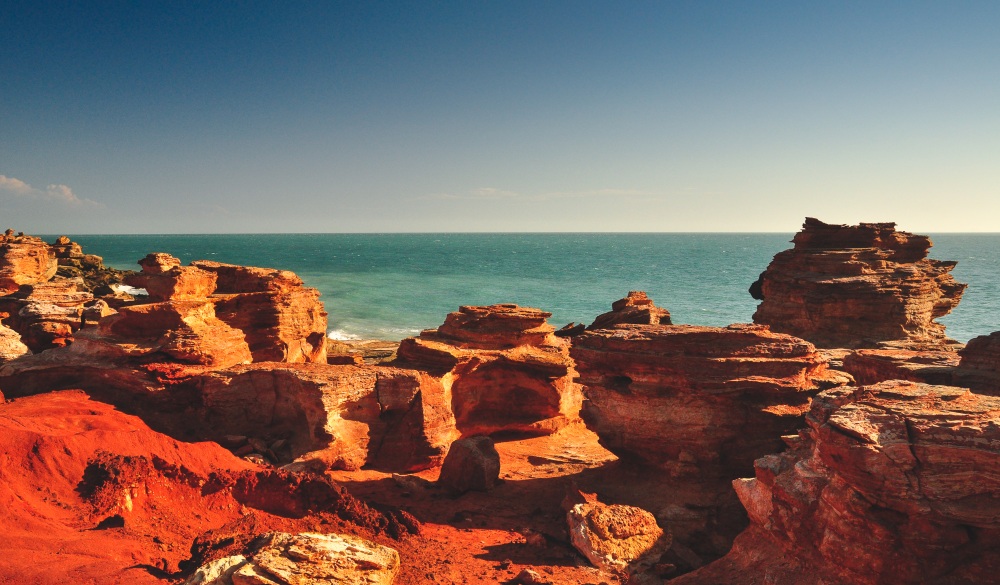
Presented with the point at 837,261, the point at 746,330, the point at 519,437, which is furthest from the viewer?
the point at 837,261

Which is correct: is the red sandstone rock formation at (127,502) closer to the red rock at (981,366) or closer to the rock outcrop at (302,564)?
the rock outcrop at (302,564)

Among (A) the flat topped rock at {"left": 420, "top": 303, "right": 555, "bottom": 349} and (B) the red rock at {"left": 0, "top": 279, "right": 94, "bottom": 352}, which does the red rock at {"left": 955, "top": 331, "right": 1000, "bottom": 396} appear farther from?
(B) the red rock at {"left": 0, "top": 279, "right": 94, "bottom": 352}

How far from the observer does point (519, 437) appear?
1794 centimetres

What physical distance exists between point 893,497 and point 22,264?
4301cm

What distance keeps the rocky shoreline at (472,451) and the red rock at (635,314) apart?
5.11 m

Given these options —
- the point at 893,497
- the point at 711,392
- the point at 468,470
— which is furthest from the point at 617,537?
the point at 893,497

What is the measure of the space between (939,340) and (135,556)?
2907cm

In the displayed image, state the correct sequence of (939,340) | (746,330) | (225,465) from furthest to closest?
(939,340)
(746,330)
(225,465)

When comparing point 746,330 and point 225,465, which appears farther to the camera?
point 746,330

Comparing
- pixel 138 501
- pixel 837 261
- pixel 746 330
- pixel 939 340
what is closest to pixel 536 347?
pixel 746 330

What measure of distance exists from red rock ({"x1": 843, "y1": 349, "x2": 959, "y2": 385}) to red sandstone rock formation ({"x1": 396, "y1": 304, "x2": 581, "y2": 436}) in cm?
796

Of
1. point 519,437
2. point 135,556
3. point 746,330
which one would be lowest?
point 519,437

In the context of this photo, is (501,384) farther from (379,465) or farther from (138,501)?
(138,501)

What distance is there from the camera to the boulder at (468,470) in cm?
1306
